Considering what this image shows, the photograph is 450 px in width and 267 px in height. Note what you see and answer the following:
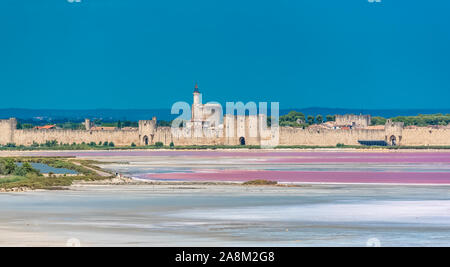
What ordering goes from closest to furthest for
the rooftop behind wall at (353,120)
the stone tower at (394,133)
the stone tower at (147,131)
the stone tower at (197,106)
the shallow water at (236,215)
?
1. the shallow water at (236,215)
2. the stone tower at (394,133)
3. the stone tower at (147,131)
4. the stone tower at (197,106)
5. the rooftop behind wall at (353,120)

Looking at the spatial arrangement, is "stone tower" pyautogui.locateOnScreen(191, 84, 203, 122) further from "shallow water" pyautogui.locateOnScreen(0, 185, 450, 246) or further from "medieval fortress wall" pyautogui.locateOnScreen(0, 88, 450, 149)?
"shallow water" pyautogui.locateOnScreen(0, 185, 450, 246)

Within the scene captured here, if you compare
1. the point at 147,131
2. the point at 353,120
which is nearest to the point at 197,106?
the point at 147,131

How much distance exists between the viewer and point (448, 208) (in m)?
19.4

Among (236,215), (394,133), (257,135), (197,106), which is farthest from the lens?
(197,106)

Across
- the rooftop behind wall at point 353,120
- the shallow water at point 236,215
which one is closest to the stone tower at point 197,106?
the rooftop behind wall at point 353,120

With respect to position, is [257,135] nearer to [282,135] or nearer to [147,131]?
[282,135]

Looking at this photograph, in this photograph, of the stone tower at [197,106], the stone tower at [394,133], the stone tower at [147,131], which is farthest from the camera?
the stone tower at [197,106]

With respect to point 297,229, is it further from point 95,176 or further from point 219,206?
point 95,176

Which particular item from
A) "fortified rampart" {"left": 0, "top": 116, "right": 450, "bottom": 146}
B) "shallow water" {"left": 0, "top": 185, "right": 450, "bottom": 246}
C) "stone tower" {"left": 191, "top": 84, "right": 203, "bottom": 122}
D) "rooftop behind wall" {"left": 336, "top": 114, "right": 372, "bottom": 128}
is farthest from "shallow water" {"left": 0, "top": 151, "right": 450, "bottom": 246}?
"rooftop behind wall" {"left": 336, "top": 114, "right": 372, "bottom": 128}

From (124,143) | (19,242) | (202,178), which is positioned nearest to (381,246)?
(19,242)

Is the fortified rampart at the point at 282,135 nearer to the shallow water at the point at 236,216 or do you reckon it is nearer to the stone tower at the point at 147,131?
the stone tower at the point at 147,131

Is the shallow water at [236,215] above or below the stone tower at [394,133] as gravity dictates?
below

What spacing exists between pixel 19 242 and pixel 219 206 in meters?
7.33

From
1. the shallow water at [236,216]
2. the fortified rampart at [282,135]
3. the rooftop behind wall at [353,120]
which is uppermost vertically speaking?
the rooftop behind wall at [353,120]
